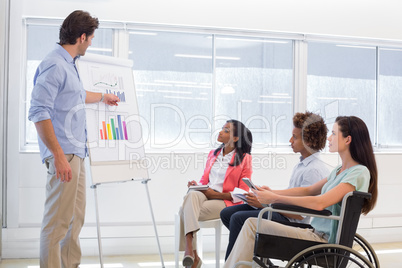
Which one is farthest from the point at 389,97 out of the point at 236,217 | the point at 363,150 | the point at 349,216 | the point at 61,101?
the point at 61,101

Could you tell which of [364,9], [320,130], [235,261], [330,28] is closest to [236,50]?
[330,28]

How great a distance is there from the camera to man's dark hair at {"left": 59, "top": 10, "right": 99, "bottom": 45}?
2.94 m

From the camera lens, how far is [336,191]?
8.13 feet

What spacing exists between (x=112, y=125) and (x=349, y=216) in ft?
6.46

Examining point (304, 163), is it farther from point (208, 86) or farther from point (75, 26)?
point (208, 86)

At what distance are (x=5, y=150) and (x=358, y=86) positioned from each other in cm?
372

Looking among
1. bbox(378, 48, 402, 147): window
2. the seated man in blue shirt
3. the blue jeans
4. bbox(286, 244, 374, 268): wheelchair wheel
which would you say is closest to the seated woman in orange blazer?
the blue jeans

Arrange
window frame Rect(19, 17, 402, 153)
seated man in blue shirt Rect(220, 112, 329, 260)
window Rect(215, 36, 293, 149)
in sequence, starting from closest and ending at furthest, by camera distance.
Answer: seated man in blue shirt Rect(220, 112, 329, 260) → window frame Rect(19, 17, 402, 153) → window Rect(215, 36, 293, 149)

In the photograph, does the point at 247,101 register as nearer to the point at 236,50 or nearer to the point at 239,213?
the point at 236,50

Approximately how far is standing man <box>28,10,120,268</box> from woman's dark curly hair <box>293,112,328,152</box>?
147 cm

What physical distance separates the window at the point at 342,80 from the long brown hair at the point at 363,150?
8.47 ft

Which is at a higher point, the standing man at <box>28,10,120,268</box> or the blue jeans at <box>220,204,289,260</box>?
the standing man at <box>28,10,120,268</box>

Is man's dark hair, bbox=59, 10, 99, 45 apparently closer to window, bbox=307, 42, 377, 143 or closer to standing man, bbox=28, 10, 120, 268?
standing man, bbox=28, 10, 120, 268

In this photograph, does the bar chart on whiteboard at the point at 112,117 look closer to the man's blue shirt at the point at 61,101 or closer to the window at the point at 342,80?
the man's blue shirt at the point at 61,101
